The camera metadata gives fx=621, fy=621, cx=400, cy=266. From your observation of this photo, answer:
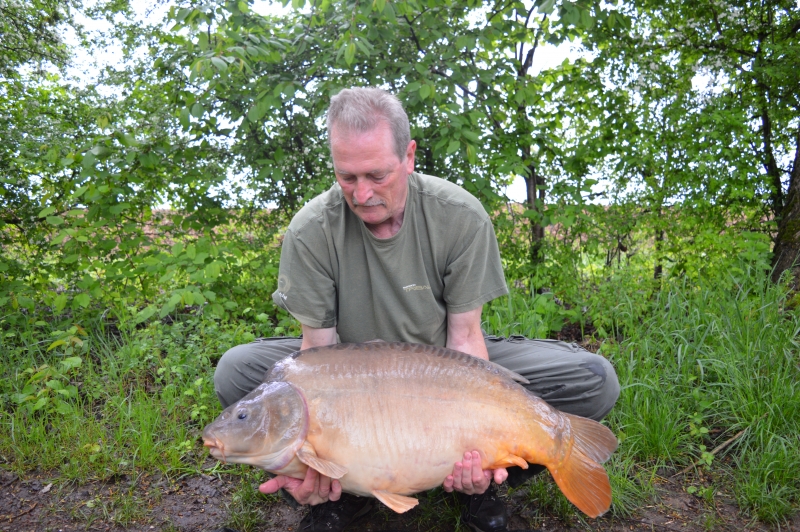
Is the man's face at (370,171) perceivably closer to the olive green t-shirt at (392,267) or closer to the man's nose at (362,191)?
the man's nose at (362,191)

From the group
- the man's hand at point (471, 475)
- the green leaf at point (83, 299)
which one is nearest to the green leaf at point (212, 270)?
the green leaf at point (83, 299)

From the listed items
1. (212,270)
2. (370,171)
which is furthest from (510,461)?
(212,270)

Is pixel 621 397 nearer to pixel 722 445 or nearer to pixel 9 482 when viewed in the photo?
pixel 722 445

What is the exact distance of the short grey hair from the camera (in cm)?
219

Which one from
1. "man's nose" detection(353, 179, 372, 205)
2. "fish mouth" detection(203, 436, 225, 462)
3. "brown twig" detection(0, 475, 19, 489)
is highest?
"man's nose" detection(353, 179, 372, 205)

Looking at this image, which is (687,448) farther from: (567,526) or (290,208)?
(290,208)

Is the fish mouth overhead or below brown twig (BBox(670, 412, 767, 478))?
overhead

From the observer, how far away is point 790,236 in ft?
13.3

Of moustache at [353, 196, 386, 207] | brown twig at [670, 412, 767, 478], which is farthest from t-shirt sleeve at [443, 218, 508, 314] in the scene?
brown twig at [670, 412, 767, 478]

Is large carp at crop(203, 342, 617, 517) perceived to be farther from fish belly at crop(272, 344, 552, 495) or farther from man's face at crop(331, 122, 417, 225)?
man's face at crop(331, 122, 417, 225)

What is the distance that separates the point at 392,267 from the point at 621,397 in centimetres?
142

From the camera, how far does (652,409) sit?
2916 millimetres

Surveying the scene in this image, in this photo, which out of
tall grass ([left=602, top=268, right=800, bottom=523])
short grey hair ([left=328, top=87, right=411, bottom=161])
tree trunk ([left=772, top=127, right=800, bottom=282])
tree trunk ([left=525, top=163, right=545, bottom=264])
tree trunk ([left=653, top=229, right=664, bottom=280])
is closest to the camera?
short grey hair ([left=328, top=87, right=411, bottom=161])

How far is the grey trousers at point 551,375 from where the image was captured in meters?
2.42
